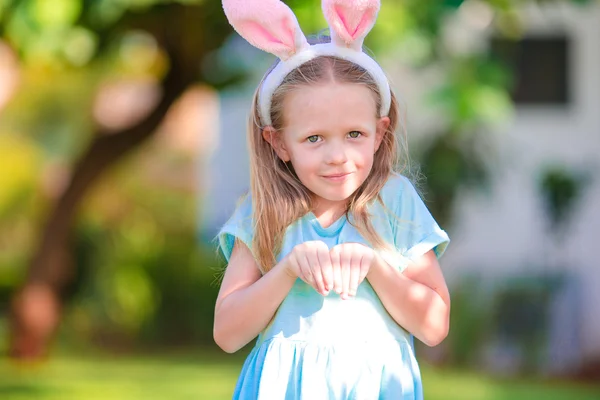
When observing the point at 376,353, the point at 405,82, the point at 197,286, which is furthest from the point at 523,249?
the point at 376,353

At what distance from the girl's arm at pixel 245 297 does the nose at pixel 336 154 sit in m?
0.25

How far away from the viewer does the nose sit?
99.2 inches

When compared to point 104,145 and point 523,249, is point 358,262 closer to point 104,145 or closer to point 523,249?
point 104,145

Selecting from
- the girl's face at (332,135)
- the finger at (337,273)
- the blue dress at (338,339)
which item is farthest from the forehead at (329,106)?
the finger at (337,273)

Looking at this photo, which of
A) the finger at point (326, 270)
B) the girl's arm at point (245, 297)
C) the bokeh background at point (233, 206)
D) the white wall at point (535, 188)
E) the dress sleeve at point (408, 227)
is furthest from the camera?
the white wall at point (535, 188)

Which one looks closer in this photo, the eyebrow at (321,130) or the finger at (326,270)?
the finger at (326,270)

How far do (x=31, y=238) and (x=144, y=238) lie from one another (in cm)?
312

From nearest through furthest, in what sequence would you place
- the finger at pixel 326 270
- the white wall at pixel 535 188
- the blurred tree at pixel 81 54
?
1. the finger at pixel 326 270
2. the blurred tree at pixel 81 54
3. the white wall at pixel 535 188

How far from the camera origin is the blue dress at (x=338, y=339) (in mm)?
2543

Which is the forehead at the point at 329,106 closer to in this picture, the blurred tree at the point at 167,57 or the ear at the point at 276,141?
the ear at the point at 276,141

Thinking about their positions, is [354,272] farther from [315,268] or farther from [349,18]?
[349,18]

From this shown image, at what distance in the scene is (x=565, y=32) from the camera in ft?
38.9

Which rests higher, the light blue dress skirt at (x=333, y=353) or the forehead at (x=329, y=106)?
the forehead at (x=329, y=106)

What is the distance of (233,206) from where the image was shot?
38.2ft
